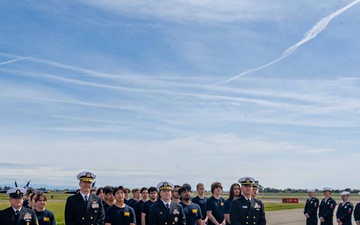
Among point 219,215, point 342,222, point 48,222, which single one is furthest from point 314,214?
point 48,222

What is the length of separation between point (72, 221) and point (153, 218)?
65.4 inches

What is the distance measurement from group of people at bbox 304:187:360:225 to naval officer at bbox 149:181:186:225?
10109 millimetres

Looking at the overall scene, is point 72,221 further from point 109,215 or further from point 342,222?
point 342,222

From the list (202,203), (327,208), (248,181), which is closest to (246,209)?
(248,181)

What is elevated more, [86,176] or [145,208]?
[86,176]

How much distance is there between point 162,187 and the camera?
32.6 ft

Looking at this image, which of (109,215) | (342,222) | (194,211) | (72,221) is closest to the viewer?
(72,221)

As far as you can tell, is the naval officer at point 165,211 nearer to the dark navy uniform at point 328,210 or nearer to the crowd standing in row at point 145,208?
the crowd standing in row at point 145,208

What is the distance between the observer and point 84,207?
9164mm

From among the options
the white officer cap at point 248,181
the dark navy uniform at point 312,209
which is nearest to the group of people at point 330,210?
the dark navy uniform at point 312,209

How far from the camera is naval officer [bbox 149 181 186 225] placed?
31.9ft

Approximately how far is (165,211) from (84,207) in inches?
67.5

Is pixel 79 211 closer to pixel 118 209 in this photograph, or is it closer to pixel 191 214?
pixel 118 209

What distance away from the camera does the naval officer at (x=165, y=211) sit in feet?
31.9
